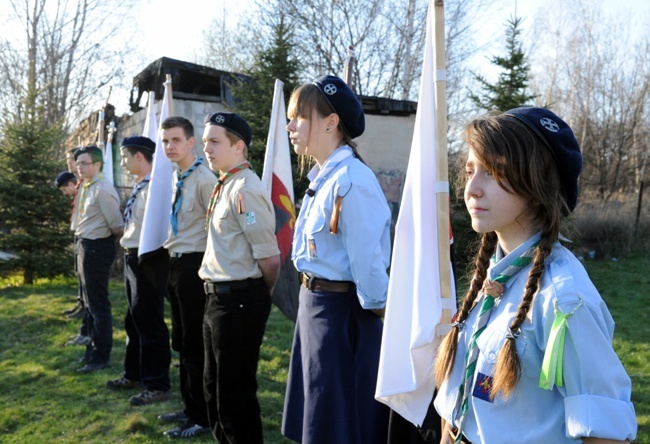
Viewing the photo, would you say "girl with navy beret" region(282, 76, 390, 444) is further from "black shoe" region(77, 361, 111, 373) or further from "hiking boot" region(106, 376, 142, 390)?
"black shoe" region(77, 361, 111, 373)

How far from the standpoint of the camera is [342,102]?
329 centimetres

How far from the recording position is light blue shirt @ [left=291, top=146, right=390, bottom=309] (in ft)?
9.82

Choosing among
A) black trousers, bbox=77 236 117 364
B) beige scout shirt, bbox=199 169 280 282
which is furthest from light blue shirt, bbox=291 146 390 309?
black trousers, bbox=77 236 117 364

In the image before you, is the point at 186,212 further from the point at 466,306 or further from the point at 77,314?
the point at 77,314

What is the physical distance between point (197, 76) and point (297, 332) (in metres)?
18.5

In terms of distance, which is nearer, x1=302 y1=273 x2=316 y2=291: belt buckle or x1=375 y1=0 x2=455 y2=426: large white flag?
x1=375 y1=0 x2=455 y2=426: large white flag

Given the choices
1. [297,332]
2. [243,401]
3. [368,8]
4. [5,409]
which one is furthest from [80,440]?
[368,8]

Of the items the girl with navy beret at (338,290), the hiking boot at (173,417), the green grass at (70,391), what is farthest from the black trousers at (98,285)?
the girl with navy beret at (338,290)

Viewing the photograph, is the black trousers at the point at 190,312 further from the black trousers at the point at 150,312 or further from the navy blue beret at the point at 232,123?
the navy blue beret at the point at 232,123

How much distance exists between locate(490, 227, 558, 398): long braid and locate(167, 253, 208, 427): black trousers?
129 inches

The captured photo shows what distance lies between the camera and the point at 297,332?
332 cm

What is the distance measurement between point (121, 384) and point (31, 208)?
857cm

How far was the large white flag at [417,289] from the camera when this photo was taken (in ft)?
8.09

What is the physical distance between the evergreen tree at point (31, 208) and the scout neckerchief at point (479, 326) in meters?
12.9
